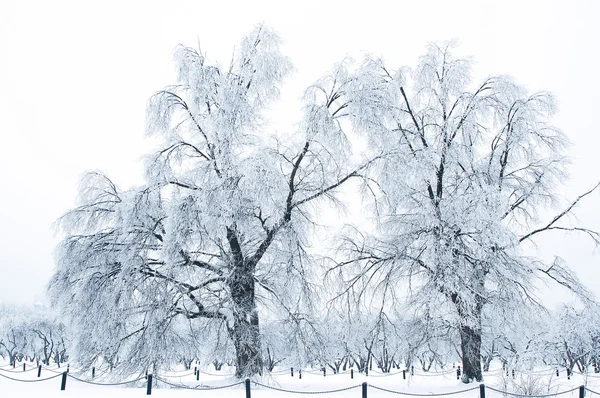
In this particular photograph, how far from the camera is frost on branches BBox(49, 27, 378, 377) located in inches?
455

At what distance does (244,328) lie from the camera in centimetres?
1174

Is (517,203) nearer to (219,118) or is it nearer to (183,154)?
(219,118)

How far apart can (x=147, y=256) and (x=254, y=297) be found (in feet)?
11.7

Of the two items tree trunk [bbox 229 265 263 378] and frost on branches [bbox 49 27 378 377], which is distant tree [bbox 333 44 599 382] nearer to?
frost on branches [bbox 49 27 378 377]

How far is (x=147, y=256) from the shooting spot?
515 inches

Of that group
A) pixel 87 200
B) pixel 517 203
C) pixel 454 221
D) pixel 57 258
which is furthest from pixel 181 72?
pixel 517 203

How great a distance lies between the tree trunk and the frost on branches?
3cm

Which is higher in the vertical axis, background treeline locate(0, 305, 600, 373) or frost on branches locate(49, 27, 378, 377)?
frost on branches locate(49, 27, 378, 377)

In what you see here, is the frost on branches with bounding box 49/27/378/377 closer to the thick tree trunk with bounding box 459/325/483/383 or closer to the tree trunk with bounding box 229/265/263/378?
the tree trunk with bounding box 229/265/263/378

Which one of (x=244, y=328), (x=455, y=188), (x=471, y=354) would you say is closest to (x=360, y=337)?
(x=471, y=354)

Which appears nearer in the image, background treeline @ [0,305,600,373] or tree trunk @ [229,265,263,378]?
tree trunk @ [229,265,263,378]

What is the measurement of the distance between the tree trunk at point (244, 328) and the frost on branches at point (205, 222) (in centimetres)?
3

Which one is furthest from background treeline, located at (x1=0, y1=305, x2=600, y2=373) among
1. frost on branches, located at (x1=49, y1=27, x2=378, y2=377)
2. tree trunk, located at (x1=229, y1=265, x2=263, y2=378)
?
tree trunk, located at (x1=229, y1=265, x2=263, y2=378)

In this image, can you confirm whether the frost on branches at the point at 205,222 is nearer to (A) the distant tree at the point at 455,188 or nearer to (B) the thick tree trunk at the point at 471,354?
(A) the distant tree at the point at 455,188
